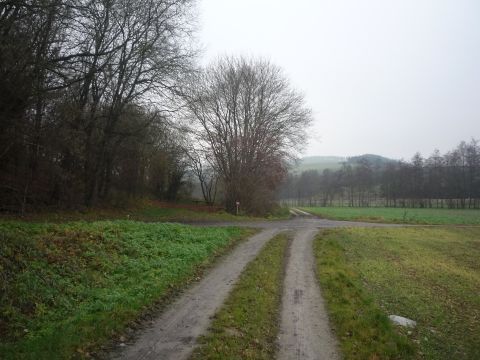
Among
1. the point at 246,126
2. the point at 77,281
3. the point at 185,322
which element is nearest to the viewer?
the point at 185,322

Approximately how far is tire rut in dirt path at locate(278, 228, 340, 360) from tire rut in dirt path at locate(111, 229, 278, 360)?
1694 mm

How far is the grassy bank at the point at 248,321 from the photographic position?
23.7 ft

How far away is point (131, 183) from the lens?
39.7 metres

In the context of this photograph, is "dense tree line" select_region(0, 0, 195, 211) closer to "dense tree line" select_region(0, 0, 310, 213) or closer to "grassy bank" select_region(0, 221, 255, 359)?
"dense tree line" select_region(0, 0, 310, 213)

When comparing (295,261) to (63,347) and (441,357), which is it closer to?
(441,357)

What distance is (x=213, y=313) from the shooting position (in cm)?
930

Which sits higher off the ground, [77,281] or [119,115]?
[119,115]

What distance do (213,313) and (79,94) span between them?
764 inches

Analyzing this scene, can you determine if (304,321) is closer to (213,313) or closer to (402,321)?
(213,313)

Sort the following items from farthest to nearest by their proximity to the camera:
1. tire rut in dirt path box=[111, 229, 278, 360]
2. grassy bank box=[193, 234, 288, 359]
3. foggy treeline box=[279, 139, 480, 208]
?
1. foggy treeline box=[279, 139, 480, 208]
2. grassy bank box=[193, 234, 288, 359]
3. tire rut in dirt path box=[111, 229, 278, 360]

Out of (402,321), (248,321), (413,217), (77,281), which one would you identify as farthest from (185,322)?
(413,217)

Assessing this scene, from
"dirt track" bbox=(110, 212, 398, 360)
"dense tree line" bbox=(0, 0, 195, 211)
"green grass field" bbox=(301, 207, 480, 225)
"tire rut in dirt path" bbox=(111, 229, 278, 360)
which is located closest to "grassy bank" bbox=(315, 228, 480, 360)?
"dirt track" bbox=(110, 212, 398, 360)

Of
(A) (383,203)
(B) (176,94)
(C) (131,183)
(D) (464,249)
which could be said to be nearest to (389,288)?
(D) (464,249)

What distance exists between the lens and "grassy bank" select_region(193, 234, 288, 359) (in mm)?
7223
